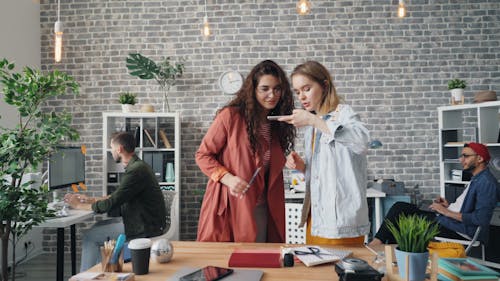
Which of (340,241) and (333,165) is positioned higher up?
(333,165)

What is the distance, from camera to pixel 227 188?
1.93 meters

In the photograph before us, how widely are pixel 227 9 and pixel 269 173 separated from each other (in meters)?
3.48

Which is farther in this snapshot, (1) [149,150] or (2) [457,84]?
(1) [149,150]

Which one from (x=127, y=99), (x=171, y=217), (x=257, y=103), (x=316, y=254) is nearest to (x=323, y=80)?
(x=257, y=103)

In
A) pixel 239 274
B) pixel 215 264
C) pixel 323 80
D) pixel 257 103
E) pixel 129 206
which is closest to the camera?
pixel 239 274

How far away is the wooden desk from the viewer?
1.25m

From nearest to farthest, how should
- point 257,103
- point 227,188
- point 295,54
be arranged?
1. point 227,188
2. point 257,103
3. point 295,54

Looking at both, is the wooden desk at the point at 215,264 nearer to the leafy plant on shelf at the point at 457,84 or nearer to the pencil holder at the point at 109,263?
the pencil holder at the point at 109,263

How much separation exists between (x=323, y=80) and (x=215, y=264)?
3.26ft

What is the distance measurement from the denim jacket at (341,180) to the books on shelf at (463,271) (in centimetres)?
43

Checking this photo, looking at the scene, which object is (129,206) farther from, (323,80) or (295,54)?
(295,54)

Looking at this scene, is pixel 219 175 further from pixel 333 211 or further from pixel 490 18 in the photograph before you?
pixel 490 18

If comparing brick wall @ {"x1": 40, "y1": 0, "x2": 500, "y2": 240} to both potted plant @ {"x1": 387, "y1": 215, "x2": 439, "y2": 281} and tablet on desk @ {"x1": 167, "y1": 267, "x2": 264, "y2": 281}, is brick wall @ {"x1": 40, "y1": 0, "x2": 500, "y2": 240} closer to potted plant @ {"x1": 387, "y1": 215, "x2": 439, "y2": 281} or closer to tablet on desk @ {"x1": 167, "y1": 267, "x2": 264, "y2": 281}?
tablet on desk @ {"x1": 167, "y1": 267, "x2": 264, "y2": 281}

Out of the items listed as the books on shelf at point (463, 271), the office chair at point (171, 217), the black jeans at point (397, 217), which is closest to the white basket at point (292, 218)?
the black jeans at point (397, 217)
